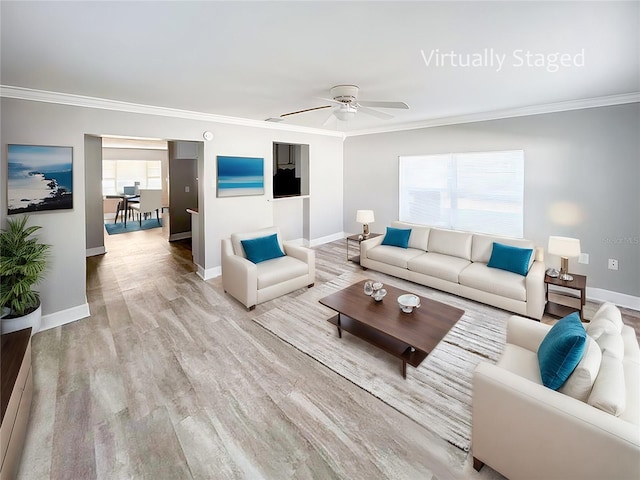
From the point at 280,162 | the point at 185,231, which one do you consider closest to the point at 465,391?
the point at 280,162

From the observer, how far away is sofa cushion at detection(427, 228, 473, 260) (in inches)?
167

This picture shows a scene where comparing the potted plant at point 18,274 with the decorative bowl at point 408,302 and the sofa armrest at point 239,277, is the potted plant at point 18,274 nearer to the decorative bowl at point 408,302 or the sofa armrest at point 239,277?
the sofa armrest at point 239,277

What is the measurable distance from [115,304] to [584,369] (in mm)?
4441

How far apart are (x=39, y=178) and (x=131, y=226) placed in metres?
6.16

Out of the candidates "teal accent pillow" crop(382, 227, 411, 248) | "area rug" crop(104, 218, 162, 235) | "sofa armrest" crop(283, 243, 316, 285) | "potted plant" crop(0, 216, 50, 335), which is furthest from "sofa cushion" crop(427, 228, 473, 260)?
"area rug" crop(104, 218, 162, 235)

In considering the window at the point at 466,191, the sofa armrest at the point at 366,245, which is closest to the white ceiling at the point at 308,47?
the window at the point at 466,191

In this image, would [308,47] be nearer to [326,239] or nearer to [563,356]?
[563,356]

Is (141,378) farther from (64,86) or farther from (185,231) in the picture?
(185,231)

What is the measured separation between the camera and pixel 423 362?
258cm

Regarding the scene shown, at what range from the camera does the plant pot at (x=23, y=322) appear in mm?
2701

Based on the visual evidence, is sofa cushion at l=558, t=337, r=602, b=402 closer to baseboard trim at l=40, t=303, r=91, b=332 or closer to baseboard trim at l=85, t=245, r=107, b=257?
baseboard trim at l=40, t=303, r=91, b=332

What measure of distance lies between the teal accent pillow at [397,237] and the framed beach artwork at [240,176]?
2292mm

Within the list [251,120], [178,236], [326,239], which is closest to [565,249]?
[326,239]

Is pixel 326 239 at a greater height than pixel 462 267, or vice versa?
pixel 326 239
